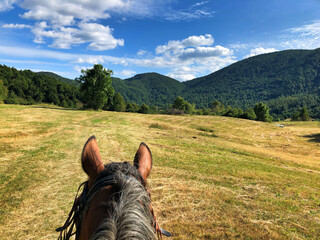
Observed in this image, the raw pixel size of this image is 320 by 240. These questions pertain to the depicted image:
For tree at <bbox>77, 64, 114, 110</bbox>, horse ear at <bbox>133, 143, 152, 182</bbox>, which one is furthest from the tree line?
horse ear at <bbox>133, 143, 152, 182</bbox>

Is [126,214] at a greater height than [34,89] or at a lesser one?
lesser

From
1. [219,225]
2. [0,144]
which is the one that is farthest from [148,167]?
[0,144]

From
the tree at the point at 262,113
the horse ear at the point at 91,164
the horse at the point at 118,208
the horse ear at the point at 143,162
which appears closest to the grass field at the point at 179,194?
the horse ear at the point at 143,162

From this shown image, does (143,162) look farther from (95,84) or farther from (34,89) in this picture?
(34,89)

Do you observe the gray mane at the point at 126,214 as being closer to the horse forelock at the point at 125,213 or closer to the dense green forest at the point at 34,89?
the horse forelock at the point at 125,213

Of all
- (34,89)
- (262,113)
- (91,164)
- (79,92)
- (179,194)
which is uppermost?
(34,89)

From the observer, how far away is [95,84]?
34.2 meters

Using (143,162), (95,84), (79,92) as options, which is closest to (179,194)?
(143,162)

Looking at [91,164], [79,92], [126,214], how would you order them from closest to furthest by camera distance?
[126,214] → [91,164] → [79,92]

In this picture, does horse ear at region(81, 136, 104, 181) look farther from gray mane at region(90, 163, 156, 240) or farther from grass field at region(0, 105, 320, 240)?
grass field at region(0, 105, 320, 240)

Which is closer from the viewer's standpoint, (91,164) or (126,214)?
(126,214)

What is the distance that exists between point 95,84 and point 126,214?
36.2 m

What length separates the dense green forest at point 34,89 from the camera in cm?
5460

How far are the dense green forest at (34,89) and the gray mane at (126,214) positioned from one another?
202ft
